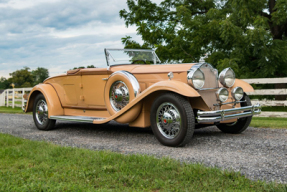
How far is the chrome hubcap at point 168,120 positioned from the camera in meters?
4.70

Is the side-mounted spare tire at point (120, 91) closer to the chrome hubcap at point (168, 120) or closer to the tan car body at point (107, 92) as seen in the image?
the tan car body at point (107, 92)

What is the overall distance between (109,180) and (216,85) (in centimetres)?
304

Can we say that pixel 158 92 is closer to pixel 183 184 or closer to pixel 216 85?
pixel 216 85

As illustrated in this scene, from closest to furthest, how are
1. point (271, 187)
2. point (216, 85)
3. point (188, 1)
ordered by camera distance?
1. point (271, 187)
2. point (216, 85)
3. point (188, 1)

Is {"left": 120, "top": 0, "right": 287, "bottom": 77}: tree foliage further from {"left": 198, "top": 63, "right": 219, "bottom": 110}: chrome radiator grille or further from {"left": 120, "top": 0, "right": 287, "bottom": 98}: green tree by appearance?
{"left": 198, "top": 63, "right": 219, "bottom": 110}: chrome radiator grille

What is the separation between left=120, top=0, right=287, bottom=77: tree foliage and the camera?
1205cm

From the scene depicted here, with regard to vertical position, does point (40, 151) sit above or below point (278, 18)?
below

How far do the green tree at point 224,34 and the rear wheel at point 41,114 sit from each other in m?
5.80

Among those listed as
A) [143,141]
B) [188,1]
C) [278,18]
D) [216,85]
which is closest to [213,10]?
[278,18]

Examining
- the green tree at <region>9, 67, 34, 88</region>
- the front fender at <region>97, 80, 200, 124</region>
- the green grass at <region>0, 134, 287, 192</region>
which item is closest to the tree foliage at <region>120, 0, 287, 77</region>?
the front fender at <region>97, 80, 200, 124</region>

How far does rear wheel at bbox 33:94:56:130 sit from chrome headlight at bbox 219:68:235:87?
4.01 m

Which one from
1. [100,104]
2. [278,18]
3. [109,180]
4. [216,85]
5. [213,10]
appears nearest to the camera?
[109,180]

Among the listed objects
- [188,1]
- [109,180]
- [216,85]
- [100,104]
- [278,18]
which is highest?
[188,1]

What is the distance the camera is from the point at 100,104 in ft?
20.5
